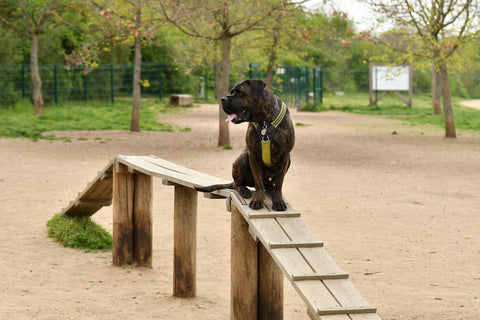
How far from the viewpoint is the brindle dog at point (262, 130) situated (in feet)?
16.4

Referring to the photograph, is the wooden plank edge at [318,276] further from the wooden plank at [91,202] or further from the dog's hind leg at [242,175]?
the wooden plank at [91,202]

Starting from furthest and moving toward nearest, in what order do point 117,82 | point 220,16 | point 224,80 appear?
point 117,82, point 224,80, point 220,16

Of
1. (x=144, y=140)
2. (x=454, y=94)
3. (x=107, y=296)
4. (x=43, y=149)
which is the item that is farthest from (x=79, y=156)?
(x=454, y=94)

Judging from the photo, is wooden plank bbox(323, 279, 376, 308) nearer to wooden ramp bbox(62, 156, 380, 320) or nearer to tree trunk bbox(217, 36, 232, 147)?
wooden ramp bbox(62, 156, 380, 320)

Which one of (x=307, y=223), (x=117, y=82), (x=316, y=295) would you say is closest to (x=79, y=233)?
(x=307, y=223)

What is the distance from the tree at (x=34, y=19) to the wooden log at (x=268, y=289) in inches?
704

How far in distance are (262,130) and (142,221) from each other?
311cm

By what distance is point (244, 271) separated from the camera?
5.37m

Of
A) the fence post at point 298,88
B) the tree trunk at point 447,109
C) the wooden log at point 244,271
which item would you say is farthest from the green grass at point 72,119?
the wooden log at point 244,271

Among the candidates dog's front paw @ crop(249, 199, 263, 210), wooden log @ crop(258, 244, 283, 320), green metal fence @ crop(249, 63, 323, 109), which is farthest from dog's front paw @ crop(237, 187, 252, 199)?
green metal fence @ crop(249, 63, 323, 109)

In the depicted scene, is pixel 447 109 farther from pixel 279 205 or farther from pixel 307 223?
pixel 279 205

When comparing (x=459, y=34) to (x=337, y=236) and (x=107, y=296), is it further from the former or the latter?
(x=107, y=296)

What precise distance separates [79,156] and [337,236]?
7.79 metres

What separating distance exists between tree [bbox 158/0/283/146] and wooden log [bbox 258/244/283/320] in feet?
32.4
